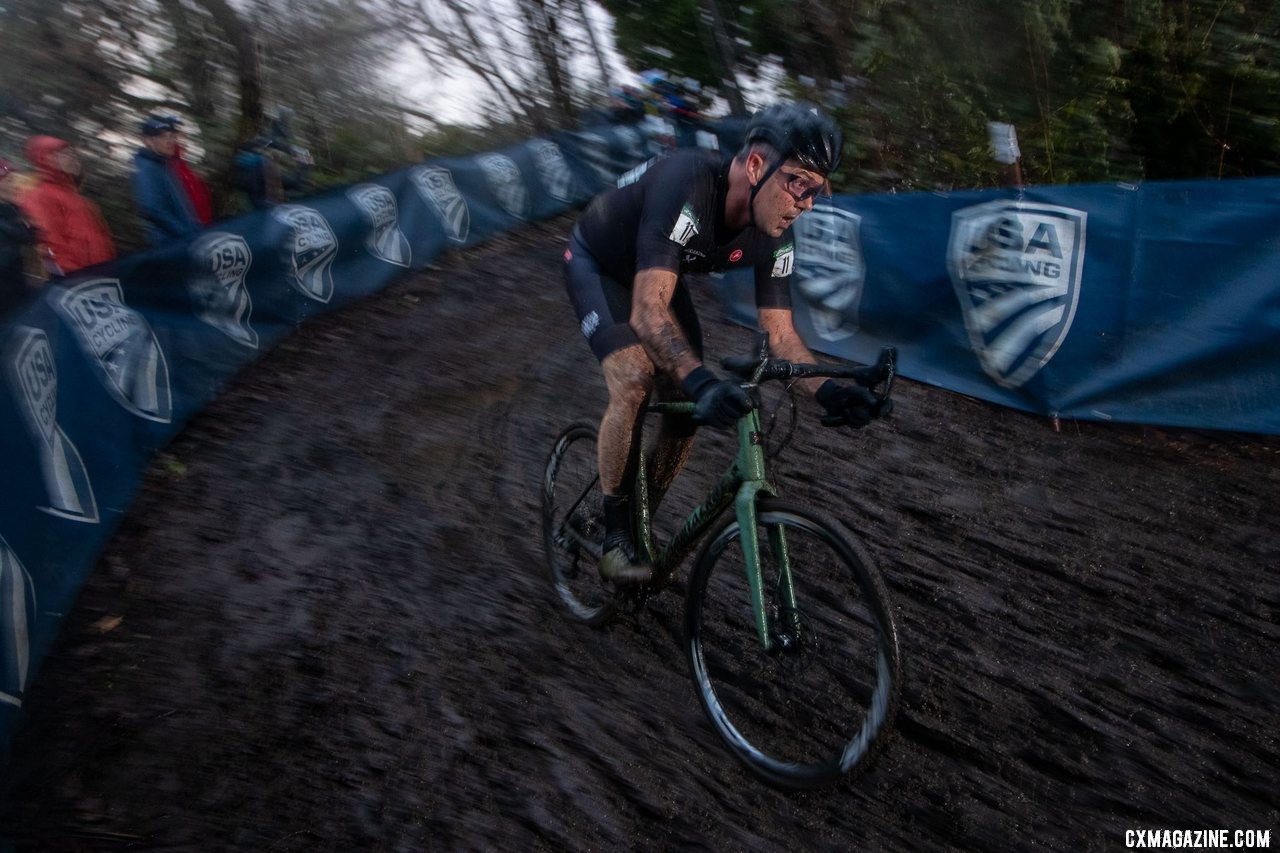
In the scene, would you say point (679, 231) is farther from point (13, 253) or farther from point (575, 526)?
point (13, 253)

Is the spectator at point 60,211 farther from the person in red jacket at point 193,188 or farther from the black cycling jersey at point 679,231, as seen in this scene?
the black cycling jersey at point 679,231

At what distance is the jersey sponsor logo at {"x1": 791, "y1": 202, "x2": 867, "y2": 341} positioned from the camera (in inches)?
335

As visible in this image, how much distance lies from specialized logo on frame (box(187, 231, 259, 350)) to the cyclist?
4.55m

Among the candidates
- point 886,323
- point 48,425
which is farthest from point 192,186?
point 886,323

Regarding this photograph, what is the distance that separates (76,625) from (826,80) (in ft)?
42.4

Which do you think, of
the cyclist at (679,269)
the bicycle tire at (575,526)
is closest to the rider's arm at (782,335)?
the cyclist at (679,269)

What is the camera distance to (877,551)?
487 centimetres

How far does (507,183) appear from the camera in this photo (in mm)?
14492

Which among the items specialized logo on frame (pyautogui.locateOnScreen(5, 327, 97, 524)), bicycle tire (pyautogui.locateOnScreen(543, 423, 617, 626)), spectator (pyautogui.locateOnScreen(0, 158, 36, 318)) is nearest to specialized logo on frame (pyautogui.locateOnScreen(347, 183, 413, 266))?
spectator (pyautogui.locateOnScreen(0, 158, 36, 318))

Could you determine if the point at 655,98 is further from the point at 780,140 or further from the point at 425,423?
the point at 780,140

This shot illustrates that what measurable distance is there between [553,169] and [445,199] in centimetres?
373

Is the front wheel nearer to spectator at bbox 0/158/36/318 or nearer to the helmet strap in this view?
the helmet strap

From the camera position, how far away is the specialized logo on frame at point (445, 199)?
40.6 ft

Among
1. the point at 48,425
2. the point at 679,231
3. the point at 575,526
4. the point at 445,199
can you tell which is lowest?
the point at 445,199
